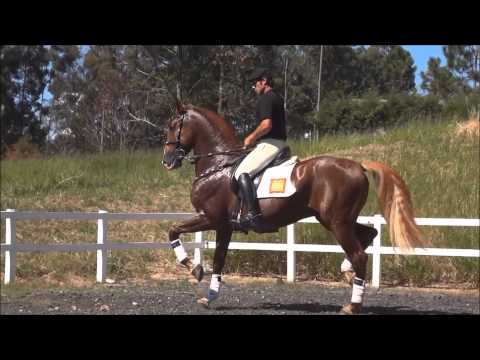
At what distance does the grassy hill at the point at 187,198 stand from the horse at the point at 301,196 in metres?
5.17

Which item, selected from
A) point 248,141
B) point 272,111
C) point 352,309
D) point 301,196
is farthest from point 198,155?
point 352,309

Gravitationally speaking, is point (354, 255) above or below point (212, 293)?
above

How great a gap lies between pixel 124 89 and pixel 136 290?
23.9 meters

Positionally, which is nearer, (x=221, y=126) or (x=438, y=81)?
(x=221, y=126)

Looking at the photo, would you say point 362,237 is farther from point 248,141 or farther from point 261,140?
point 248,141

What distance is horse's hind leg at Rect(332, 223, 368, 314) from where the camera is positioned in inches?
337

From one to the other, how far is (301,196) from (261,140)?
0.95 m

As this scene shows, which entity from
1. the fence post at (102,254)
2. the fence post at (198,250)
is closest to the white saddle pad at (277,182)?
the fence post at (102,254)

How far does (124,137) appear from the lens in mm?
33281

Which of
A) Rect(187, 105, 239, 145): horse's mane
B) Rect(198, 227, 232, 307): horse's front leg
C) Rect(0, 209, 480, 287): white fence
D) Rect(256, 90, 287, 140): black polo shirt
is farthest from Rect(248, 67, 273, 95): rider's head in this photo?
Rect(0, 209, 480, 287): white fence

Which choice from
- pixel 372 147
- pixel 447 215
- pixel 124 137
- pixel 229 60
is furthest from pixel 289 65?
pixel 447 215

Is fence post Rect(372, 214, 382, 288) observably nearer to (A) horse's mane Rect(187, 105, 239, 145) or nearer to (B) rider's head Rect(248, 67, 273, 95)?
(A) horse's mane Rect(187, 105, 239, 145)

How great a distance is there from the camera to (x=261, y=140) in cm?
916

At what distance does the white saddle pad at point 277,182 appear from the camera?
8.80 metres
